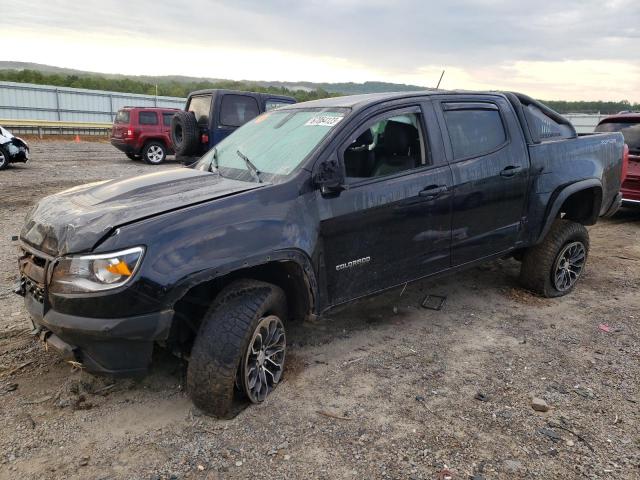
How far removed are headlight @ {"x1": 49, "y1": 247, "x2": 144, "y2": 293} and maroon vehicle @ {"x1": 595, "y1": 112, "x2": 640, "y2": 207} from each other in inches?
305

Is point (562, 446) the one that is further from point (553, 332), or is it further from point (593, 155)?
point (593, 155)

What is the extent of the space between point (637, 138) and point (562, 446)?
694 centimetres

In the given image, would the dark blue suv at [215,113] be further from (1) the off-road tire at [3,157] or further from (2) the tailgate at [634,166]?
(2) the tailgate at [634,166]

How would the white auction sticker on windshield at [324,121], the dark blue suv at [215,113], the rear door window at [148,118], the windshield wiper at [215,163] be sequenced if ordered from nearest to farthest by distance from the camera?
the white auction sticker on windshield at [324,121] → the windshield wiper at [215,163] → the dark blue suv at [215,113] → the rear door window at [148,118]

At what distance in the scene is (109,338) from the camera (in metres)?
2.55

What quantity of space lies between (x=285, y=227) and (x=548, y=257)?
2.89 meters

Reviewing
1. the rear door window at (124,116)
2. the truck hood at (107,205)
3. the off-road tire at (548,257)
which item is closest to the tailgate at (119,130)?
the rear door window at (124,116)

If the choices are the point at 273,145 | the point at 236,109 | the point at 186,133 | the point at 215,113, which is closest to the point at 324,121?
the point at 273,145

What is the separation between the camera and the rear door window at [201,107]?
1012 cm

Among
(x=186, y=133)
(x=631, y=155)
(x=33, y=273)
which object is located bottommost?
(x=33, y=273)

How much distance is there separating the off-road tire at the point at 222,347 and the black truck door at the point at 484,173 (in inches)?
72.5

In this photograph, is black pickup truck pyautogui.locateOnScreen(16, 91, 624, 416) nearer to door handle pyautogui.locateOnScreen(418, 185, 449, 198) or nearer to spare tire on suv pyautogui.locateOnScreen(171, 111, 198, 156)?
door handle pyautogui.locateOnScreen(418, 185, 449, 198)

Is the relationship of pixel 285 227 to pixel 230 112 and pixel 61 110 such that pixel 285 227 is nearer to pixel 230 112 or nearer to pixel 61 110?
pixel 230 112

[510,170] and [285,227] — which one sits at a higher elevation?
[510,170]
